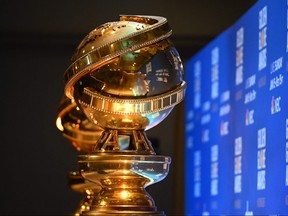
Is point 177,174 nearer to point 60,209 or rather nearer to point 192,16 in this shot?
point 60,209

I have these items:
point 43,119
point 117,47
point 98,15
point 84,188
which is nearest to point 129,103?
point 117,47

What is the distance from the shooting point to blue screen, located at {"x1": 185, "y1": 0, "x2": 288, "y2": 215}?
2906mm

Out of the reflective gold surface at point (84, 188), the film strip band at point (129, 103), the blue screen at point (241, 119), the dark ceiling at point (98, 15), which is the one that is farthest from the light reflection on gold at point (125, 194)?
the dark ceiling at point (98, 15)

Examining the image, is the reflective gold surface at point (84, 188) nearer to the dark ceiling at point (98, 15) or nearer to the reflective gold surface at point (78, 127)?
the reflective gold surface at point (78, 127)

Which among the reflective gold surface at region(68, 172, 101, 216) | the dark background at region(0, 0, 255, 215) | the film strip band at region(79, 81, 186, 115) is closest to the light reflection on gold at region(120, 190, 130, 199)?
the film strip band at region(79, 81, 186, 115)

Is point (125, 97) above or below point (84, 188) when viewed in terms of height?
above

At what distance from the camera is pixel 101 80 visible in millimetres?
2307

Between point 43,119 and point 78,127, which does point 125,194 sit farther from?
point 43,119

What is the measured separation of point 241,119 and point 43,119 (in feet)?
3.90

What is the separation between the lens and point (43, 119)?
4.27 metres

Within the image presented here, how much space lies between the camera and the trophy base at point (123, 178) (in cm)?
227

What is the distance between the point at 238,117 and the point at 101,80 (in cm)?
128

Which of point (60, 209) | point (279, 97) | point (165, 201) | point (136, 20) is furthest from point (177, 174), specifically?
point (136, 20)

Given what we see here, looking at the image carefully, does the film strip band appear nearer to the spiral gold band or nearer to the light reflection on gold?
the spiral gold band
